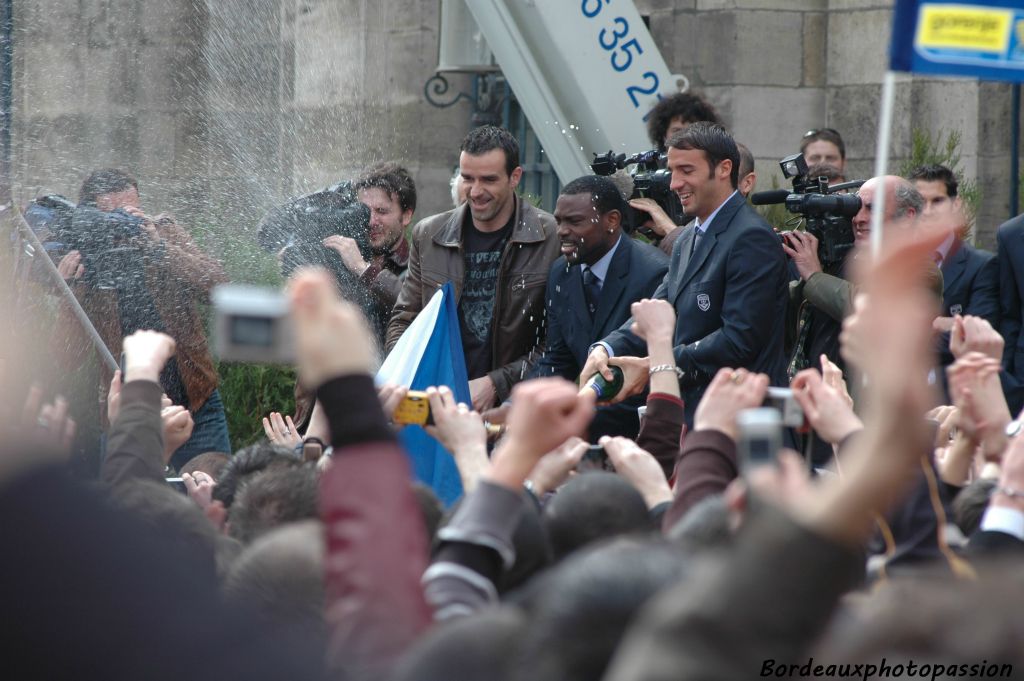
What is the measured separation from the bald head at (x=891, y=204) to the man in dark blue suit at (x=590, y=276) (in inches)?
29.8

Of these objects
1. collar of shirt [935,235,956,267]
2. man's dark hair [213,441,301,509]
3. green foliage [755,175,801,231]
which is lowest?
man's dark hair [213,441,301,509]

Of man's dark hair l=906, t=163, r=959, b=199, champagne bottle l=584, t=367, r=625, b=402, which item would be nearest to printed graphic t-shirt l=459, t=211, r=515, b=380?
champagne bottle l=584, t=367, r=625, b=402

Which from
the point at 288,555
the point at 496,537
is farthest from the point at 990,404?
the point at 288,555

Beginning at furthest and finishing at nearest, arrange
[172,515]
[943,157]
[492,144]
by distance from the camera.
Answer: [943,157]
[492,144]
[172,515]

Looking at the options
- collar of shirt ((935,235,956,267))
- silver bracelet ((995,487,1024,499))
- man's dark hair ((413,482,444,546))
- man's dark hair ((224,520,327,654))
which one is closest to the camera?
man's dark hair ((224,520,327,654))

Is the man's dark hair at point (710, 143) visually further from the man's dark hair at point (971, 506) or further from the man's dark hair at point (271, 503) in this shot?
the man's dark hair at point (271, 503)

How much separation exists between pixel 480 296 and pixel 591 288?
500mm

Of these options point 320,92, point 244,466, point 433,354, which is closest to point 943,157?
point 433,354

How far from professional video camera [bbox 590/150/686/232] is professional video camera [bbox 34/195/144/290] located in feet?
6.74

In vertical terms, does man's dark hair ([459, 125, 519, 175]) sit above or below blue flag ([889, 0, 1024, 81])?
below

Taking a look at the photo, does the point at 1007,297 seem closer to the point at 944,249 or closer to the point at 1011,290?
the point at 1011,290

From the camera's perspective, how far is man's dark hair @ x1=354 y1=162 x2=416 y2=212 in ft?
23.7

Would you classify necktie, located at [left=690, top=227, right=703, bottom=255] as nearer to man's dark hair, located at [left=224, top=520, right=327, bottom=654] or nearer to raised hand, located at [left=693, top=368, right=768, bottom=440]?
raised hand, located at [left=693, top=368, right=768, bottom=440]

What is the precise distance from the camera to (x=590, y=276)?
612 cm
